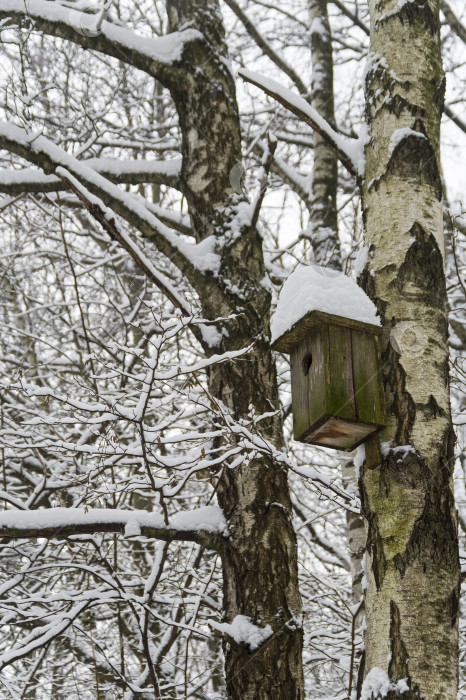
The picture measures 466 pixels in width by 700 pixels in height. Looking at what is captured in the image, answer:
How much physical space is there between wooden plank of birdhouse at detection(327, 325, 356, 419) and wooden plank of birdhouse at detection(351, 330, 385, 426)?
0.02 metres

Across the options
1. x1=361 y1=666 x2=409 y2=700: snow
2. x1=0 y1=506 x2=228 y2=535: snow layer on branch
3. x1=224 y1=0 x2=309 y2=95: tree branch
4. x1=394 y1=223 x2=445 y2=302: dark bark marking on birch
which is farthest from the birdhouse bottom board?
x1=224 y1=0 x2=309 y2=95: tree branch

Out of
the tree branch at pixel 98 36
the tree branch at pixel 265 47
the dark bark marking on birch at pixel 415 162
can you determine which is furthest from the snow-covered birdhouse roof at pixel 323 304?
the tree branch at pixel 265 47

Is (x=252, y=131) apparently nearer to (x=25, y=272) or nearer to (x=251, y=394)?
(x=25, y=272)

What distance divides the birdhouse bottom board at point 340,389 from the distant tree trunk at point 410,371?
5cm

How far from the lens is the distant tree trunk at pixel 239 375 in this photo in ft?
8.82

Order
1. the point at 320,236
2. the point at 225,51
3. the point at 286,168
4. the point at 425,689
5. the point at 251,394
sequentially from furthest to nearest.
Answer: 1. the point at 286,168
2. the point at 320,236
3. the point at 225,51
4. the point at 251,394
5. the point at 425,689

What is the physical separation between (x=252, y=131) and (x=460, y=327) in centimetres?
240

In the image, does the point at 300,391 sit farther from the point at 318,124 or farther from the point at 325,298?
the point at 318,124

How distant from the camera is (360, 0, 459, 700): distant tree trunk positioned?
5.60 feet

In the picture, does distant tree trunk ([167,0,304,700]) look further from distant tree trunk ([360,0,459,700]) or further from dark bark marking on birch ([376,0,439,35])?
dark bark marking on birch ([376,0,439,35])

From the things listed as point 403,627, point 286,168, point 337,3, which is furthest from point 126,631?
point 337,3

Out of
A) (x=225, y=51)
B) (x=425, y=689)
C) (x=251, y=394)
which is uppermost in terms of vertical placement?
(x=225, y=51)

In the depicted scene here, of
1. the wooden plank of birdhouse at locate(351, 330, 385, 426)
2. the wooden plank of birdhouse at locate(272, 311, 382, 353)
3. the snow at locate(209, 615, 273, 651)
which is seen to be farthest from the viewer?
the snow at locate(209, 615, 273, 651)

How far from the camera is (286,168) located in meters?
5.39
